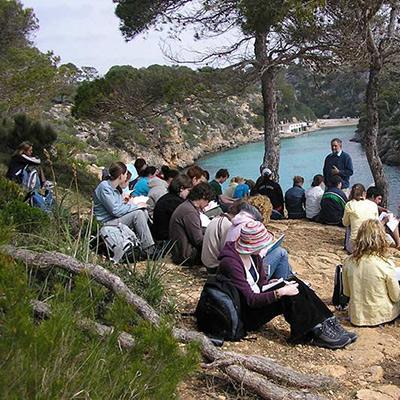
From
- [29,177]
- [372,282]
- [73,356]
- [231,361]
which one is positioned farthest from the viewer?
[29,177]

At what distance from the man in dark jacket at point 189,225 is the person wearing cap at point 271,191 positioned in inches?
139

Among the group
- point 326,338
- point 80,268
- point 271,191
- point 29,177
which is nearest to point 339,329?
point 326,338

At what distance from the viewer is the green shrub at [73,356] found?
4.83ft

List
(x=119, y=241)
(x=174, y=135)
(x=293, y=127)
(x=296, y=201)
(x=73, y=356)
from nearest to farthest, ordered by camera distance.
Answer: (x=73, y=356) < (x=119, y=241) < (x=296, y=201) < (x=174, y=135) < (x=293, y=127)

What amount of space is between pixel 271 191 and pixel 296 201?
43cm

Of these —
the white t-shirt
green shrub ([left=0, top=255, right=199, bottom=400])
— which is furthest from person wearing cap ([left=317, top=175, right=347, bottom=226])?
green shrub ([left=0, top=255, right=199, bottom=400])

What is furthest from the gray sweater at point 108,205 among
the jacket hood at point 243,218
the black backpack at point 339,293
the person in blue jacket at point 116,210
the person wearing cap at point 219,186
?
the person wearing cap at point 219,186

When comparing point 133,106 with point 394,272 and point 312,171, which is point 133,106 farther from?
point 312,171

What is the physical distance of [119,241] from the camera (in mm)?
4516

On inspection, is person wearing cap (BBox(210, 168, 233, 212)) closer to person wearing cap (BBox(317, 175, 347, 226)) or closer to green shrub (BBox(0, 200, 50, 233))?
person wearing cap (BBox(317, 175, 347, 226))

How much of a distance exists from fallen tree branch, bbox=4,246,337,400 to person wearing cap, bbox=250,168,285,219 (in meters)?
5.35

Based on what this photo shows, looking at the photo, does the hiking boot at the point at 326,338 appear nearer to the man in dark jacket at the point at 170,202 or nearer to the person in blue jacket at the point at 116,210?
the person in blue jacket at the point at 116,210

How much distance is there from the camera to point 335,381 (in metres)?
3.00

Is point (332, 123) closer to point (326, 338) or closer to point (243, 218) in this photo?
point (243, 218)
